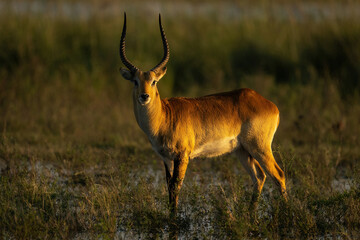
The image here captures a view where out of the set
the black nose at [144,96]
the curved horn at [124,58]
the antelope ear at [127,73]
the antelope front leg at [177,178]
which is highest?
the curved horn at [124,58]

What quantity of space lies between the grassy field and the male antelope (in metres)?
0.28

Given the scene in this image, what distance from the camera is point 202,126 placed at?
21.1ft

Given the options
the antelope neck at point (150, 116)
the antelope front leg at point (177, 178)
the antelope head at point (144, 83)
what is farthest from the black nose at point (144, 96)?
the antelope front leg at point (177, 178)

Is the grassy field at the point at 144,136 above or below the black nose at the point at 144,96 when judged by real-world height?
below

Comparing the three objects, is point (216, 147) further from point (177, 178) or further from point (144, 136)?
point (144, 136)

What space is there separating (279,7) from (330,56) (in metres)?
3.96

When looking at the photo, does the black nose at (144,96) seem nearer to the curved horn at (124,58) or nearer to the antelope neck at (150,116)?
the antelope neck at (150,116)

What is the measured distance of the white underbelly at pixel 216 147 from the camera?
21.0ft

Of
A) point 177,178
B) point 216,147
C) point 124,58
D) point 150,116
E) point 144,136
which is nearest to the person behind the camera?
point 177,178

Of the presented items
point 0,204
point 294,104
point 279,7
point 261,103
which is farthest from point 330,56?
point 0,204

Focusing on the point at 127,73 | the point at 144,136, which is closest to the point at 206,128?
the point at 127,73

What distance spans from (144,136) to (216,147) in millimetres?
3416

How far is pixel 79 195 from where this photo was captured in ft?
21.6

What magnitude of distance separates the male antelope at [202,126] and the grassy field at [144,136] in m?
0.28
